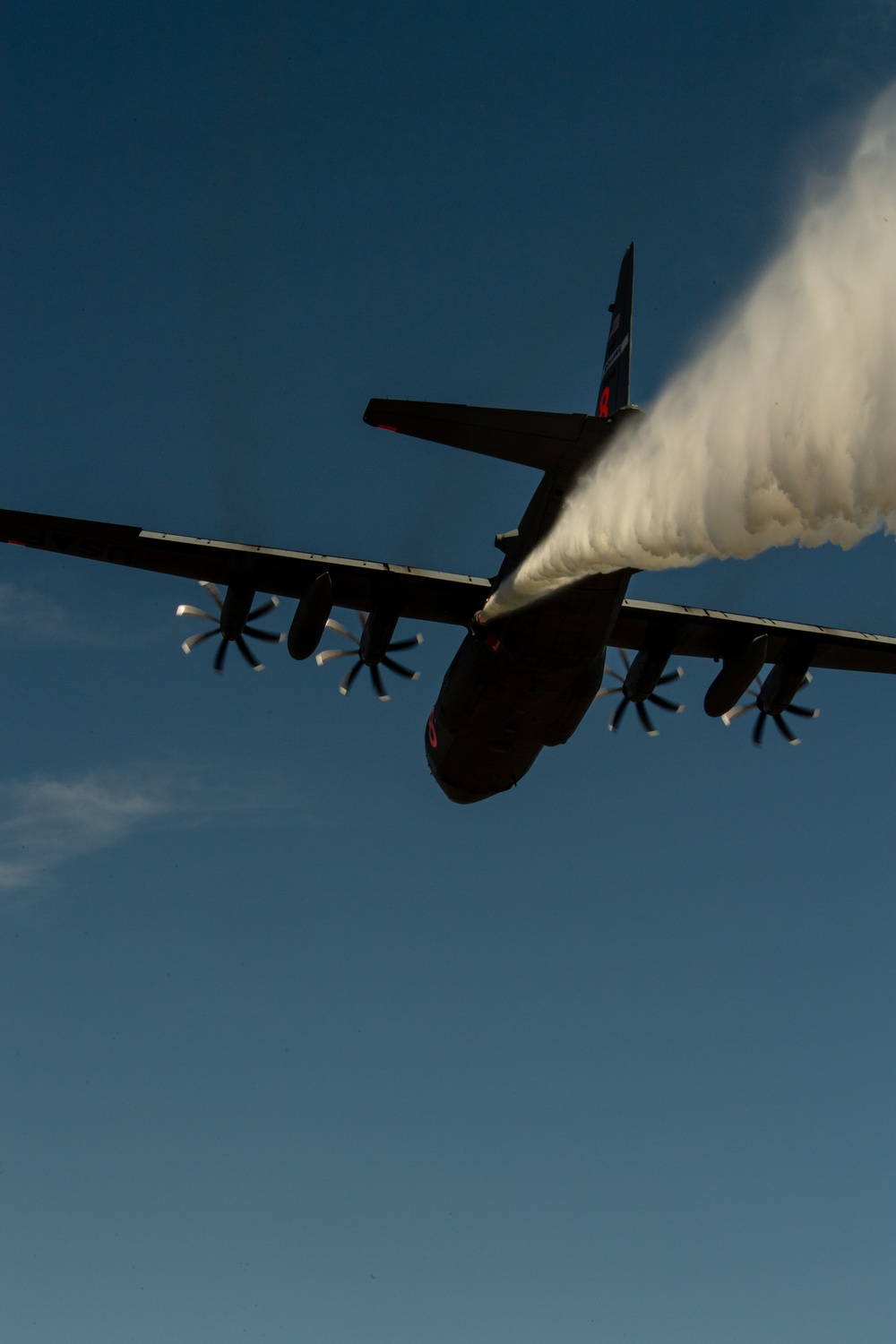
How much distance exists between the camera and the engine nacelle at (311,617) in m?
19.5

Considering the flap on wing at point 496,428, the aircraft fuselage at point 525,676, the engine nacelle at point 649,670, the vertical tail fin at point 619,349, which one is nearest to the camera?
the flap on wing at point 496,428

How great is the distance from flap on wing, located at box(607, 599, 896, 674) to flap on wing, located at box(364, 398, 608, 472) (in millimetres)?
5928

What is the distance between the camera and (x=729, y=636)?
22359 millimetres

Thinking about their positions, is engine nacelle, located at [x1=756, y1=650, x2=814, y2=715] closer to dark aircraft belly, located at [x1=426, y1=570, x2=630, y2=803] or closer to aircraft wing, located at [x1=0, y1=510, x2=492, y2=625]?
dark aircraft belly, located at [x1=426, y1=570, x2=630, y2=803]

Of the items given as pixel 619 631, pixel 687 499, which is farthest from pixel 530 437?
pixel 619 631

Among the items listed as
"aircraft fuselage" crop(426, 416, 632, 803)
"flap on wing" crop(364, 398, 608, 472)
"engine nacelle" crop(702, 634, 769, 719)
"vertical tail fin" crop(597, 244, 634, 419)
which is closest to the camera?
"flap on wing" crop(364, 398, 608, 472)

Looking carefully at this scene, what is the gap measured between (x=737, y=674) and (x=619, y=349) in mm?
6160

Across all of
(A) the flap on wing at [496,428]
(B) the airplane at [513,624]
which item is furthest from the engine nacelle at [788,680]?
(A) the flap on wing at [496,428]

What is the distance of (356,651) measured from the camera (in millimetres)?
21344

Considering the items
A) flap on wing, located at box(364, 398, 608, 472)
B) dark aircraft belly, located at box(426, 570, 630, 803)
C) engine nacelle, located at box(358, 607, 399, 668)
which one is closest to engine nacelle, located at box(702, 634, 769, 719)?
dark aircraft belly, located at box(426, 570, 630, 803)

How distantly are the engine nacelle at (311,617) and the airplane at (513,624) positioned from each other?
0.8 inches

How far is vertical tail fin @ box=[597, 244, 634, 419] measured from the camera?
63.6 ft

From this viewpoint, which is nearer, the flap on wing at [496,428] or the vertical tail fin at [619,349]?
the flap on wing at [496,428]

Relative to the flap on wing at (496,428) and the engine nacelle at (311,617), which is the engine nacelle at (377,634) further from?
the flap on wing at (496,428)
